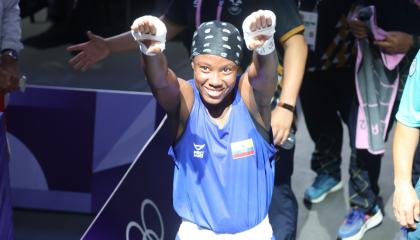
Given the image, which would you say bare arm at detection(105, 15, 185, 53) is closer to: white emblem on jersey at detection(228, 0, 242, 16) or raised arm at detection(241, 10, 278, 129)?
white emblem on jersey at detection(228, 0, 242, 16)

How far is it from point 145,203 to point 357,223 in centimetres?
112

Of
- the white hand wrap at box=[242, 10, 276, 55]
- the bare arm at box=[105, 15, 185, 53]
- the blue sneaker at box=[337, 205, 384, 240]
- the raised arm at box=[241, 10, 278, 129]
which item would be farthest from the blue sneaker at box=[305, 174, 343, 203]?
the white hand wrap at box=[242, 10, 276, 55]

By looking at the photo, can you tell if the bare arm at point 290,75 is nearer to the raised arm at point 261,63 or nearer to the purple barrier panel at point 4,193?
the raised arm at point 261,63

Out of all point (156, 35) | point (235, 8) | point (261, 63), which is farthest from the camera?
point (235, 8)

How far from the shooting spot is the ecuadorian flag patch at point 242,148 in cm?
192

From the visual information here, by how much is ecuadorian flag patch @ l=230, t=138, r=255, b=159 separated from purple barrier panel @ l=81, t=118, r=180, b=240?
Answer: 20.2 inches

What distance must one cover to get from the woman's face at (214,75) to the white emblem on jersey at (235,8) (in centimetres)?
36

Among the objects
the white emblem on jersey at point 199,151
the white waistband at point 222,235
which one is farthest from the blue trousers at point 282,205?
the white emblem on jersey at point 199,151

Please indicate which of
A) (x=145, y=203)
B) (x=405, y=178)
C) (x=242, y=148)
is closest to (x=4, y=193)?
(x=145, y=203)

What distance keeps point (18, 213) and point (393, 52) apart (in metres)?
1.95

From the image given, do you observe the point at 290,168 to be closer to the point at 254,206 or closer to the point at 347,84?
the point at 254,206

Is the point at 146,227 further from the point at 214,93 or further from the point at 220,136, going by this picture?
the point at 214,93

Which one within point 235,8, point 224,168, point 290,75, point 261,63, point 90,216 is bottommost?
point 90,216

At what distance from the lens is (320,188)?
342cm
